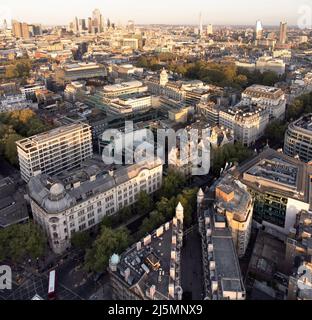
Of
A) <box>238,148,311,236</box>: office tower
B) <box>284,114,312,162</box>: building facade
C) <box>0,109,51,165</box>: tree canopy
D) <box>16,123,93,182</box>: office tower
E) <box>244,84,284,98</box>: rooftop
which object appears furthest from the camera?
<box>244,84,284,98</box>: rooftop

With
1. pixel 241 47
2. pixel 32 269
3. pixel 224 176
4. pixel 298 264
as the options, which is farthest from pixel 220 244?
pixel 241 47

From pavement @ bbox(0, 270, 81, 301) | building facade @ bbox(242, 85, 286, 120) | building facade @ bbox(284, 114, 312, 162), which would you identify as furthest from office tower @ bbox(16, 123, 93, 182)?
building facade @ bbox(242, 85, 286, 120)

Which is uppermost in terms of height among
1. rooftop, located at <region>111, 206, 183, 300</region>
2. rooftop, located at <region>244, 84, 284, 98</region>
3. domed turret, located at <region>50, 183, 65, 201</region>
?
rooftop, located at <region>244, 84, 284, 98</region>

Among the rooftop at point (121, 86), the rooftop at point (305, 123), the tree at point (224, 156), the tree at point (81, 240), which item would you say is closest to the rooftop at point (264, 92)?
the rooftop at point (305, 123)

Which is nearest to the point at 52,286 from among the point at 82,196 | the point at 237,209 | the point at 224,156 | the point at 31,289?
the point at 31,289

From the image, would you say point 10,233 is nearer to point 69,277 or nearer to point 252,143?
point 69,277

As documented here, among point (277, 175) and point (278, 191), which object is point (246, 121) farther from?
point (278, 191)

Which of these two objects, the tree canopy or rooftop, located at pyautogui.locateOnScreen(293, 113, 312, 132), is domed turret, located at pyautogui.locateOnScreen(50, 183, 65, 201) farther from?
rooftop, located at pyautogui.locateOnScreen(293, 113, 312, 132)

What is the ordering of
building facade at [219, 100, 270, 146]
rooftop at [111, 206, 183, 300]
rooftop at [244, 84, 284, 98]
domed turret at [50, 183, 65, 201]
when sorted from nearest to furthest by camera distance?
rooftop at [111, 206, 183, 300], domed turret at [50, 183, 65, 201], building facade at [219, 100, 270, 146], rooftop at [244, 84, 284, 98]
